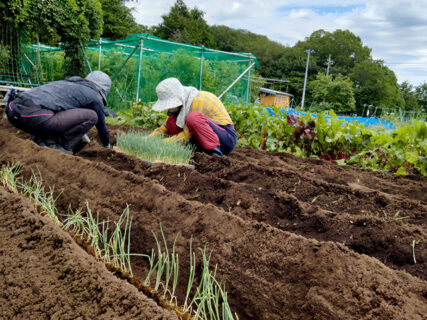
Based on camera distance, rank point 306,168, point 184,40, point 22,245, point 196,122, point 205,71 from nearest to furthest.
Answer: point 22,245 < point 196,122 < point 306,168 < point 205,71 < point 184,40

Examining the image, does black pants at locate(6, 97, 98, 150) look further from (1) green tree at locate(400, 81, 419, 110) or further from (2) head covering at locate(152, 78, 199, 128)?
(1) green tree at locate(400, 81, 419, 110)

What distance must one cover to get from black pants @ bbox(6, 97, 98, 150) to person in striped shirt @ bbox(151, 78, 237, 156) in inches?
35.2

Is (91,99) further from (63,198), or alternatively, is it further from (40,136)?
(63,198)

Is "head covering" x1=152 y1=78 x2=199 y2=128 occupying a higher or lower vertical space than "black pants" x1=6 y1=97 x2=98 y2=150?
higher

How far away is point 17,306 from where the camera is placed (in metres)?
1.31

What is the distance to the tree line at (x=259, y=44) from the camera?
10.2 m

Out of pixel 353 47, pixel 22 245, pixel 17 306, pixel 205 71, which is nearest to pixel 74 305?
pixel 17 306

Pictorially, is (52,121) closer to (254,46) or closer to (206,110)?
(206,110)

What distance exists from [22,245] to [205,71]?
982 centimetres

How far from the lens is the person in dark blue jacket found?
151 inches

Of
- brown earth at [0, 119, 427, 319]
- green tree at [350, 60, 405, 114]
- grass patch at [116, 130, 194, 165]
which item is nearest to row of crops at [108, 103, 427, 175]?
brown earth at [0, 119, 427, 319]

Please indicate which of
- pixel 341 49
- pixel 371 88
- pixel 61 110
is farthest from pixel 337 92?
pixel 61 110

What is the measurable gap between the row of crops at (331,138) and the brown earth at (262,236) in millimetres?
1432

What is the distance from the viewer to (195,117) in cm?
391
